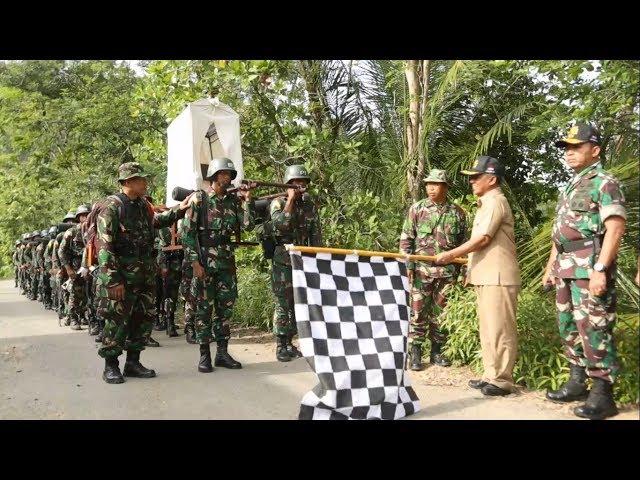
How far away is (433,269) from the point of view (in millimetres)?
5973

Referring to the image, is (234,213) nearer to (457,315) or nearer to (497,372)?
(457,315)

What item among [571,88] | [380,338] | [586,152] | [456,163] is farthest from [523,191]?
[380,338]

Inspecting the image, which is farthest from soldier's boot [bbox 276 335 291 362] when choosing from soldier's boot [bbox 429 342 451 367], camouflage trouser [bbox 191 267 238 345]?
soldier's boot [bbox 429 342 451 367]

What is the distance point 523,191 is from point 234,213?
395cm

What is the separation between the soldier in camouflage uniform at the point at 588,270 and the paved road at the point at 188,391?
0.29 m

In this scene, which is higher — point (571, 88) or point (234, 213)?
point (571, 88)

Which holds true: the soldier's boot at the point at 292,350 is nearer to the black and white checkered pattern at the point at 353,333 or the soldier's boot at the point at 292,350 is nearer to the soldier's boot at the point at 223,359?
the soldier's boot at the point at 223,359

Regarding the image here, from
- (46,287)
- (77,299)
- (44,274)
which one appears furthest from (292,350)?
(44,274)

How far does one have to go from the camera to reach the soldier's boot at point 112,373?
5.43 metres

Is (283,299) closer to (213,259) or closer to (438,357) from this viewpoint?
(213,259)

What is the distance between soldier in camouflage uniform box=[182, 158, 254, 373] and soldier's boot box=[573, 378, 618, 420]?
3318 mm

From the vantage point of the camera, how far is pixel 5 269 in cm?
3206

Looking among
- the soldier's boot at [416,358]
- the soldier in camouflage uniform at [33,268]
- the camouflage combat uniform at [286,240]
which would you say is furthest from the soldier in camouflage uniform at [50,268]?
the soldier's boot at [416,358]

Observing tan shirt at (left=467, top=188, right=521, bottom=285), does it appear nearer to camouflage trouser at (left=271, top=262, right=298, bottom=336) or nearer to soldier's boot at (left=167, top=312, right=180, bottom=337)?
camouflage trouser at (left=271, top=262, right=298, bottom=336)
